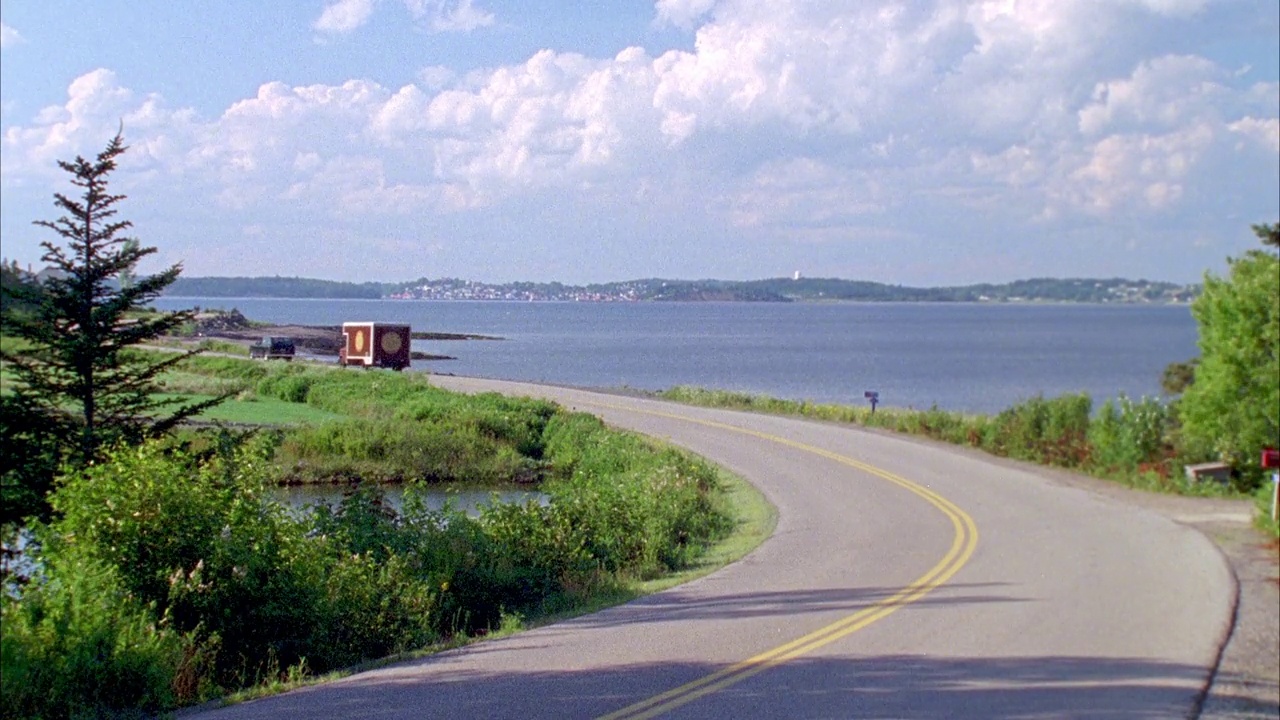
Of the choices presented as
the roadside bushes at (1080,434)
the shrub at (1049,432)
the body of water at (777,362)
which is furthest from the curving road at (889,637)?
the body of water at (777,362)

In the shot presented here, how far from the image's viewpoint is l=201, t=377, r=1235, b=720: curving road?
848 centimetres

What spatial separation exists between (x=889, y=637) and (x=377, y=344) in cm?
4048

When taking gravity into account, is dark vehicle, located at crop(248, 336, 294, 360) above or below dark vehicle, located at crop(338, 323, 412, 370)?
below

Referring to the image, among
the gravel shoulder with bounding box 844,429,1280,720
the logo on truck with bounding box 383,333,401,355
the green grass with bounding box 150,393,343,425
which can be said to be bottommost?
the green grass with bounding box 150,393,343,425

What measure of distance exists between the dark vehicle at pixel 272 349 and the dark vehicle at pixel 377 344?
4574mm

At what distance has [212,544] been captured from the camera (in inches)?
435

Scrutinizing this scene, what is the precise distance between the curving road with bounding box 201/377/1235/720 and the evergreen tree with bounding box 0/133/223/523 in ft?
29.6

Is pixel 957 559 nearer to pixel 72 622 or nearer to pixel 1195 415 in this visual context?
pixel 1195 415

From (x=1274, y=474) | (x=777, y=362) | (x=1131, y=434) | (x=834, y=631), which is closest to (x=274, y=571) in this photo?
(x=834, y=631)

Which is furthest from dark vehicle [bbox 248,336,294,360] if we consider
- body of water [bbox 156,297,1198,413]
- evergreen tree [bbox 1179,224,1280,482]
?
evergreen tree [bbox 1179,224,1280,482]

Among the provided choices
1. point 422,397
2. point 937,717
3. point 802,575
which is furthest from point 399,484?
point 937,717

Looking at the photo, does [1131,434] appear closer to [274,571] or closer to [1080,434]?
[1080,434]

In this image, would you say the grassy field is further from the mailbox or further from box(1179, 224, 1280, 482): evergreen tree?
box(1179, 224, 1280, 482): evergreen tree

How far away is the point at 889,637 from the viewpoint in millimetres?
10711
